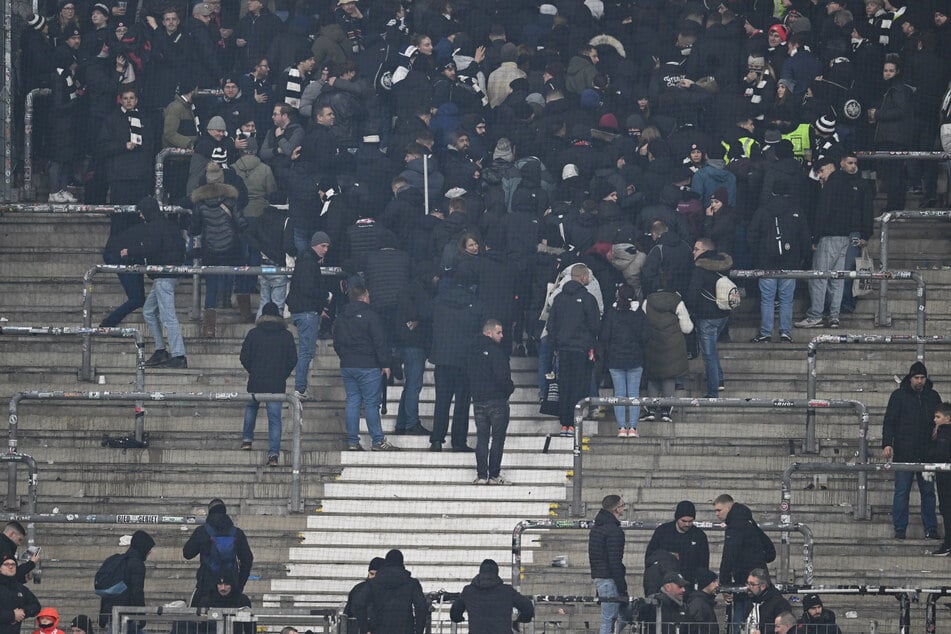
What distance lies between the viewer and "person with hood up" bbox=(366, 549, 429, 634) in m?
16.6

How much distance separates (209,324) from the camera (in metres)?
22.0

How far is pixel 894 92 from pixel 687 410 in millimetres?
5579

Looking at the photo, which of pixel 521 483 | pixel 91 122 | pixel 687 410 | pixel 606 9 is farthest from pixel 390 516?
pixel 606 9

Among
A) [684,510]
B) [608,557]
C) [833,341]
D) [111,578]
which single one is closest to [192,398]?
[111,578]

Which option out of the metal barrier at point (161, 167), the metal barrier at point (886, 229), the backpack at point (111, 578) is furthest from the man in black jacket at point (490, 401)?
the metal barrier at point (161, 167)

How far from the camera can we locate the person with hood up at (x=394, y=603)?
16.6 metres

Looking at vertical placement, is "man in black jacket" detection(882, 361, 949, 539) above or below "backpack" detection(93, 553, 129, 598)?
above

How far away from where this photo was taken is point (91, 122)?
24.8m

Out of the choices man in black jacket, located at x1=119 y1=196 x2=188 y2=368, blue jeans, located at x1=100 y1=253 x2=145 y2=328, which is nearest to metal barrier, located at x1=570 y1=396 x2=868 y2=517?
man in black jacket, located at x1=119 y1=196 x2=188 y2=368

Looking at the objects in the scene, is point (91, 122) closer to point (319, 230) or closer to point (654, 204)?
point (319, 230)

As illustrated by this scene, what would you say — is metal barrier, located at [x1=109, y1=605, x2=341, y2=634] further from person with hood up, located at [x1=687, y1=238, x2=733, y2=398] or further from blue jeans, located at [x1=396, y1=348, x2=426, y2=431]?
person with hood up, located at [x1=687, y1=238, x2=733, y2=398]

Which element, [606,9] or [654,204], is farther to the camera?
[606,9]

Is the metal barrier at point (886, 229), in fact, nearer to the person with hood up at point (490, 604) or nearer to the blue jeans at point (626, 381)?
the blue jeans at point (626, 381)

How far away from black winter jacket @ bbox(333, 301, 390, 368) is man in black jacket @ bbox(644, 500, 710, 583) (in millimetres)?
3918
